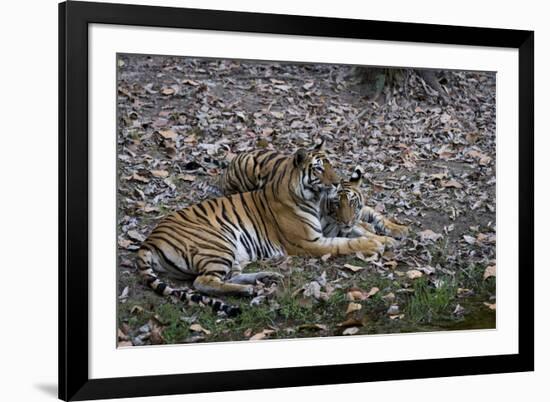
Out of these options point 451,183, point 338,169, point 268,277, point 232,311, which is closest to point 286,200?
point 338,169

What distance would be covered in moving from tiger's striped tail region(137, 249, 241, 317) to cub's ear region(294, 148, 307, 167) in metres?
0.91

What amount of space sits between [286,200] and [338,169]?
0.36m

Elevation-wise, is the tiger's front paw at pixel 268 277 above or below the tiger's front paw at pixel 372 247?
below

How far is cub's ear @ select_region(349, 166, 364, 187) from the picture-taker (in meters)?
5.99

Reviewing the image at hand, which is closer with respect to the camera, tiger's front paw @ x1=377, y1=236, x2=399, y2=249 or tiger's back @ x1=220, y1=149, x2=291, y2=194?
tiger's back @ x1=220, y1=149, x2=291, y2=194

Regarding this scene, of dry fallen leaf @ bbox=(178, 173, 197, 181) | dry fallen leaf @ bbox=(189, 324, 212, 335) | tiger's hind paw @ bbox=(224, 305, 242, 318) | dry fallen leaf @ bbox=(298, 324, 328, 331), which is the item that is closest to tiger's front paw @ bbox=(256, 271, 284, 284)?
tiger's hind paw @ bbox=(224, 305, 242, 318)

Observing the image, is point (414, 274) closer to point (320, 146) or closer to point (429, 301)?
point (429, 301)

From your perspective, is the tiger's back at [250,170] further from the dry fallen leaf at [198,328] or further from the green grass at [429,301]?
the green grass at [429,301]

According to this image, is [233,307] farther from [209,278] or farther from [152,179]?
[152,179]

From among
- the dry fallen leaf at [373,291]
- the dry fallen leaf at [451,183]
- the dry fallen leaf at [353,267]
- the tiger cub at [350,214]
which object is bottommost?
the dry fallen leaf at [373,291]

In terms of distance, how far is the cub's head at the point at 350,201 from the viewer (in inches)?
235

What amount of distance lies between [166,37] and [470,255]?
90.5 inches

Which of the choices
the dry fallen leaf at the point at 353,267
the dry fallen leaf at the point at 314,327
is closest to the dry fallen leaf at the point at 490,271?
the dry fallen leaf at the point at 353,267

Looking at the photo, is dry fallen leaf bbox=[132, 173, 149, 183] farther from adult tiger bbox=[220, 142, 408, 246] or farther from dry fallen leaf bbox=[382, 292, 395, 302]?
dry fallen leaf bbox=[382, 292, 395, 302]
